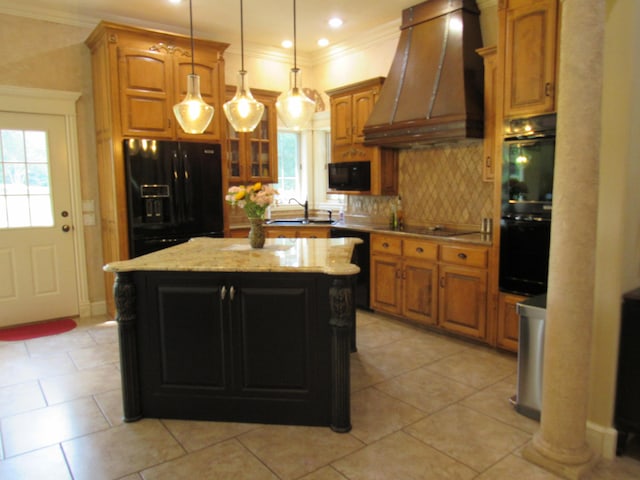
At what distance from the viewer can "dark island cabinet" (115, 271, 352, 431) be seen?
109 inches

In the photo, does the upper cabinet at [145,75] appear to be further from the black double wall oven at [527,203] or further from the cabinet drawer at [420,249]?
the black double wall oven at [527,203]

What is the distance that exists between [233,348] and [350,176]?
3096 millimetres

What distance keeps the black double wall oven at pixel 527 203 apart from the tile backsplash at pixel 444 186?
34.2 inches

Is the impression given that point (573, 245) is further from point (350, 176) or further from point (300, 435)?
point (350, 176)

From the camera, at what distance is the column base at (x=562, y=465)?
230 centimetres

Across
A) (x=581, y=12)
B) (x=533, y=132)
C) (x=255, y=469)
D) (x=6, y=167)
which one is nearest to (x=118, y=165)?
(x=6, y=167)

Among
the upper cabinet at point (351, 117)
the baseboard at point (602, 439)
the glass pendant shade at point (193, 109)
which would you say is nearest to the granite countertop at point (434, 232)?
the upper cabinet at point (351, 117)

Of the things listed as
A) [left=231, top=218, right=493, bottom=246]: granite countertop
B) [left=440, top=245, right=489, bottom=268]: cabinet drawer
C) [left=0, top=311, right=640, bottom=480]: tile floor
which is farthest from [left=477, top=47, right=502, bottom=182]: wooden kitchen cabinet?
[left=0, top=311, right=640, bottom=480]: tile floor

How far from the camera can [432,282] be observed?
4375mm

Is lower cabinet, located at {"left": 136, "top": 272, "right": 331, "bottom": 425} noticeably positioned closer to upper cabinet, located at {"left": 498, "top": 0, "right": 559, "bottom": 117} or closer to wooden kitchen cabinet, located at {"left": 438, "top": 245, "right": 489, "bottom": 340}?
wooden kitchen cabinet, located at {"left": 438, "top": 245, "right": 489, "bottom": 340}

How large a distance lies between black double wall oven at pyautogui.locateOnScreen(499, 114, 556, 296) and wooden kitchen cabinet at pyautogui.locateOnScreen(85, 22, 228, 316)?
3186mm

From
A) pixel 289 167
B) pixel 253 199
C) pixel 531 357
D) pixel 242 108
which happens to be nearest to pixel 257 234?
pixel 253 199

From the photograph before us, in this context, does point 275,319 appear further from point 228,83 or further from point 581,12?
point 228,83

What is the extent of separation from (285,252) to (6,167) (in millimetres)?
3348
